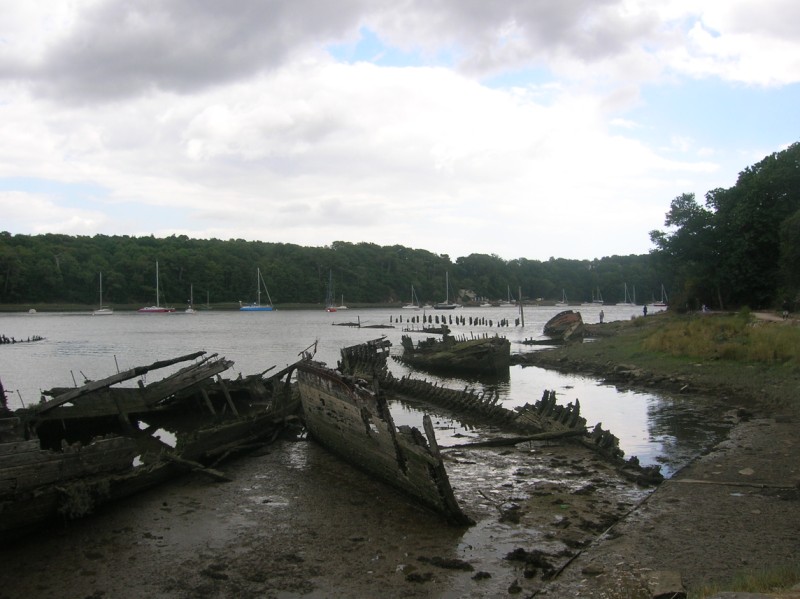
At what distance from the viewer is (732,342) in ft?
84.9

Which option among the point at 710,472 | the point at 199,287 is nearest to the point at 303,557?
the point at 710,472

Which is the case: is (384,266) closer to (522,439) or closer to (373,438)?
(522,439)

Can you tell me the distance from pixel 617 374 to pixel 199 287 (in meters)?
133

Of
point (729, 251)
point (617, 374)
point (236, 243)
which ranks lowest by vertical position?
point (617, 374)

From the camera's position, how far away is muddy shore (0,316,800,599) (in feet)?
25.8

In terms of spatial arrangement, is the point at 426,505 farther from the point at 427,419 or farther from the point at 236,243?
the point at 236,243

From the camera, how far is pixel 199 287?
147 m

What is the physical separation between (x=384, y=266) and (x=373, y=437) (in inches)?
6650

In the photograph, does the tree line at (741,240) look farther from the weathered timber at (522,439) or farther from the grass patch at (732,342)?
the weathered timber at (522,439)

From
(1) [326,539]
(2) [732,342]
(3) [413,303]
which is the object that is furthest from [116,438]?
(3) [413,303]

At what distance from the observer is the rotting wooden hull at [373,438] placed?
9789mm

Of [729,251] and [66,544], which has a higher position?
[729,251]

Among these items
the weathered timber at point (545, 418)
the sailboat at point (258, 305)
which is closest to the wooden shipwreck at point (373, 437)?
the weathered timber at point (545, 418)

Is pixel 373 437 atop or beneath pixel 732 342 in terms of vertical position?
beneath
